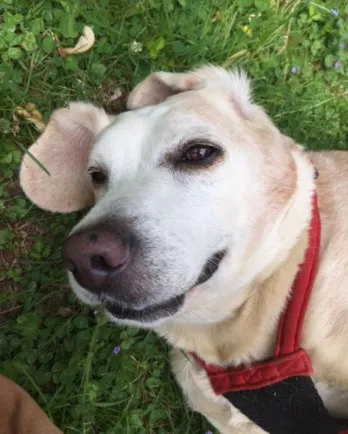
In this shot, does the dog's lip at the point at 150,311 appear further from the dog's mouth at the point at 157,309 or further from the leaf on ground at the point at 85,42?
the leaf on ground at the point at 85,42

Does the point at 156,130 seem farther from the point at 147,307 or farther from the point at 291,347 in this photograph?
the point at 291,347

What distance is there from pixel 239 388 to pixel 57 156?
156cm

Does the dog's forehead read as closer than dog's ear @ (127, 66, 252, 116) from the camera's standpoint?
Yes

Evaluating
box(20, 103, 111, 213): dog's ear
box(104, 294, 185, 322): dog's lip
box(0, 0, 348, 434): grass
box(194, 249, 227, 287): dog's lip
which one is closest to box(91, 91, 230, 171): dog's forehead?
box(20, 103, 111, 213): dog's ear

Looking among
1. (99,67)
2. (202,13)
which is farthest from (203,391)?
(202,13)

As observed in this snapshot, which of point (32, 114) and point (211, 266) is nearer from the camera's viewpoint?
point (211, 266)

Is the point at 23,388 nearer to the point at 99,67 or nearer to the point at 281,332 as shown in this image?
the point at 281,332

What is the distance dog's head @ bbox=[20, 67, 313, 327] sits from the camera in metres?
2.23

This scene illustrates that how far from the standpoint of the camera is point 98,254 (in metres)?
2.10

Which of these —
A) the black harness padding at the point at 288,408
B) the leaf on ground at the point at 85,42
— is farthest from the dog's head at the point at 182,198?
the leaf on ground at the point at 85,42

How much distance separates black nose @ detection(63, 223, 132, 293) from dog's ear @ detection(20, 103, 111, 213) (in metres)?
1.04

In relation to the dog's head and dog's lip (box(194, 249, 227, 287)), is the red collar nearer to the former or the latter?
the dog's head

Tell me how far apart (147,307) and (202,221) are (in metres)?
0.42

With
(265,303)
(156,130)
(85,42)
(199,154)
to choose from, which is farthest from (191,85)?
(85,42)
